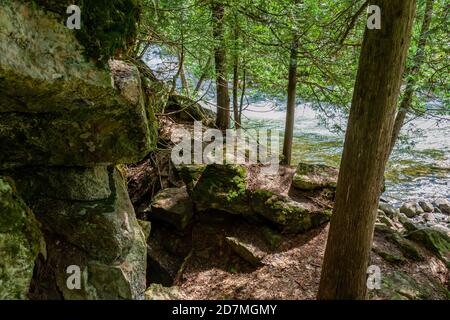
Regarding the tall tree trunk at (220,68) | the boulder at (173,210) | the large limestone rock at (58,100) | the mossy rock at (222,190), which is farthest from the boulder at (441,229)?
the large limestone rock at (58,100)

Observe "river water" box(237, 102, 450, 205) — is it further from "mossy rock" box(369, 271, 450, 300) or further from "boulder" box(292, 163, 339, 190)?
"mossy rock" box(369, 271, 450, 300)

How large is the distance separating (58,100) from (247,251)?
379 centimetres

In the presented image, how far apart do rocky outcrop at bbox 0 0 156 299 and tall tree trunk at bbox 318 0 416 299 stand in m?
Answer: 2.22

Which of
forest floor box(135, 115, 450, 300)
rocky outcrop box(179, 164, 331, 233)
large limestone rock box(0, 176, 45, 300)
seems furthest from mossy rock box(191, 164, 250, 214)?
large limestone rock box(0, 176, 45, 300)

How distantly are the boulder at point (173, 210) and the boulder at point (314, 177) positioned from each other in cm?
219

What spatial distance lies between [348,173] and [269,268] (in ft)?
7.71

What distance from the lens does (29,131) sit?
2.85m

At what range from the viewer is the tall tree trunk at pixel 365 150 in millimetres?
2900

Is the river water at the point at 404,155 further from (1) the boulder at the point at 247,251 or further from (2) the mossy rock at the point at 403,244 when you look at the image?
(1) the boulder at the point at 247,251

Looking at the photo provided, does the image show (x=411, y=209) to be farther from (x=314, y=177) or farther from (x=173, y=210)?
→ (x=173, y=210)

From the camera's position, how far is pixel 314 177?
6.09 m

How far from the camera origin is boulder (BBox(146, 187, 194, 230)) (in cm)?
598
